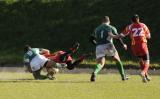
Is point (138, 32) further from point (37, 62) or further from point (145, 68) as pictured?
point (37, 62)

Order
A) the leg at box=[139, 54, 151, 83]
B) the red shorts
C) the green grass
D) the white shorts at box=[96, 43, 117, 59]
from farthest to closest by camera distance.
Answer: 1. the white shorts at box=[96, 43, 117, 59]
2. the red shorts
3. the leg at box=[139, 54, 151, 83]
4. the green grass

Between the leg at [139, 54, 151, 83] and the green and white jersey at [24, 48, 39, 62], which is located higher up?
the green and white jersey at [24, 48, 39, 62]

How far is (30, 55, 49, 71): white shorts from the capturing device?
76.8ft

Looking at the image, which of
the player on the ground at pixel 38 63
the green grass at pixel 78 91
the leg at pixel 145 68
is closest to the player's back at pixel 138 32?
the leg at pixel 145 68

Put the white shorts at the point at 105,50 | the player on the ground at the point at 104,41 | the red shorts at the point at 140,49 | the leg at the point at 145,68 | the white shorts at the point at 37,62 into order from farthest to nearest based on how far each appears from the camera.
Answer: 1. the white shorts at the point at 37,62
2. the white shorts at the point at 105,50
3. the player on the ground at the point at 104,41
4. the red shorts at the point at 140,49
5. the leg at the point at 145,68

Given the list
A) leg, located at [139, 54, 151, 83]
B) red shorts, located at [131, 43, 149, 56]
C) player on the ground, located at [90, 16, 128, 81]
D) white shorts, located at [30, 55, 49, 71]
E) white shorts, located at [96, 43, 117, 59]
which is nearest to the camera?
leg, located at [139, 54, 151, 83]

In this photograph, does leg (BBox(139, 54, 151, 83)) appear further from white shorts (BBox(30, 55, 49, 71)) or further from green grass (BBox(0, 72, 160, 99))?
white shorts (BBox(30, 55, 49, 71))

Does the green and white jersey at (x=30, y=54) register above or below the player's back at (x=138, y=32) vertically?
below

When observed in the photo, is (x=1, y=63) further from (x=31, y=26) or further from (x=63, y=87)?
(x=63, y=87)

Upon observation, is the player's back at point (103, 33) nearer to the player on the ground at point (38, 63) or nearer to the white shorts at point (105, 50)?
the white shorts at point (105, 50)

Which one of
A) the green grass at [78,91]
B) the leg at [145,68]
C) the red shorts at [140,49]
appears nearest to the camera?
the green grass at [78,91]

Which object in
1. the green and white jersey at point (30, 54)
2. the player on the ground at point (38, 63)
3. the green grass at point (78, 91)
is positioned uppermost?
the green and white jersey at point (30, 54)

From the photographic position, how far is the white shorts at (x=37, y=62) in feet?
76.8

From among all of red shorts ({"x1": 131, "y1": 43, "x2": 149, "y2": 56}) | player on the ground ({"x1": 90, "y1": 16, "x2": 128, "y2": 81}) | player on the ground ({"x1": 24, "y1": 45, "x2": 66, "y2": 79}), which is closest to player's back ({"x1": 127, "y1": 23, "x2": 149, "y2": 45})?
red shorts ({"x1": 131, "y1": 43, "x2": 149, "y2": 56})
